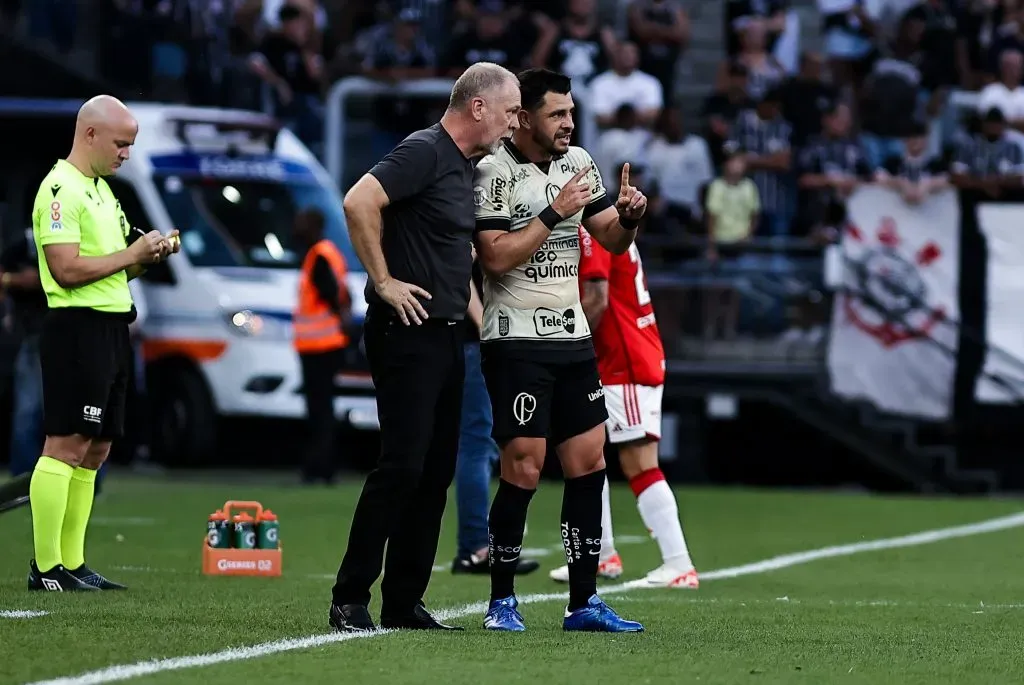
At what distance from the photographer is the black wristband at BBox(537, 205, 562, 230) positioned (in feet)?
25.0

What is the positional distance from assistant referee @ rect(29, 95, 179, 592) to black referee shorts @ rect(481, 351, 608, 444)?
1.80 meters

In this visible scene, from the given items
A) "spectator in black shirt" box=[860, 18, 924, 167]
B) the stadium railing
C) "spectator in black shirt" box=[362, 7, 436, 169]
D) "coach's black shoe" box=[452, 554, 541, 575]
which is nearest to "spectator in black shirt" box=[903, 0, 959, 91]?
"spectator in black shirt" box=[860, 18, 924, 167]

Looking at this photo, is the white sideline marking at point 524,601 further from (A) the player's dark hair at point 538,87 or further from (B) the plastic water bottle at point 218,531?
(A) the player's dark hair at point 538,87

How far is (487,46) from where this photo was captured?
69.4 ft

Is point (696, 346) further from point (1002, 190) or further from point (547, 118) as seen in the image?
point (547, 118)

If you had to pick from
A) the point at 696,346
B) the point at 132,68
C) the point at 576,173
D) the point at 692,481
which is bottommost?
the point at 692,481

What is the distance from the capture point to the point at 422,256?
764 centimetres

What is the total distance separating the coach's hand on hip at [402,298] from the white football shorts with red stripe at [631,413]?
284 centimetres

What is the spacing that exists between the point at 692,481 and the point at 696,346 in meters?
1.17

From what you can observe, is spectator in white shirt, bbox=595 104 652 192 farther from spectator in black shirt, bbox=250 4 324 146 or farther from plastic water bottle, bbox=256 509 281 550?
plastic water bottle, bbox=256 509 281 550

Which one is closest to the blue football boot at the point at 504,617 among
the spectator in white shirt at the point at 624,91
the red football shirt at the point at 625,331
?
the red football shirt at the point at 625,331

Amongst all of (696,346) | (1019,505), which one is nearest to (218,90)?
(696,346)

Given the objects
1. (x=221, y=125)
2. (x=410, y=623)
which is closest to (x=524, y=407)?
(x=410, y=623)

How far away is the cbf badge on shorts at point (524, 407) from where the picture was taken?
780 centimetres
